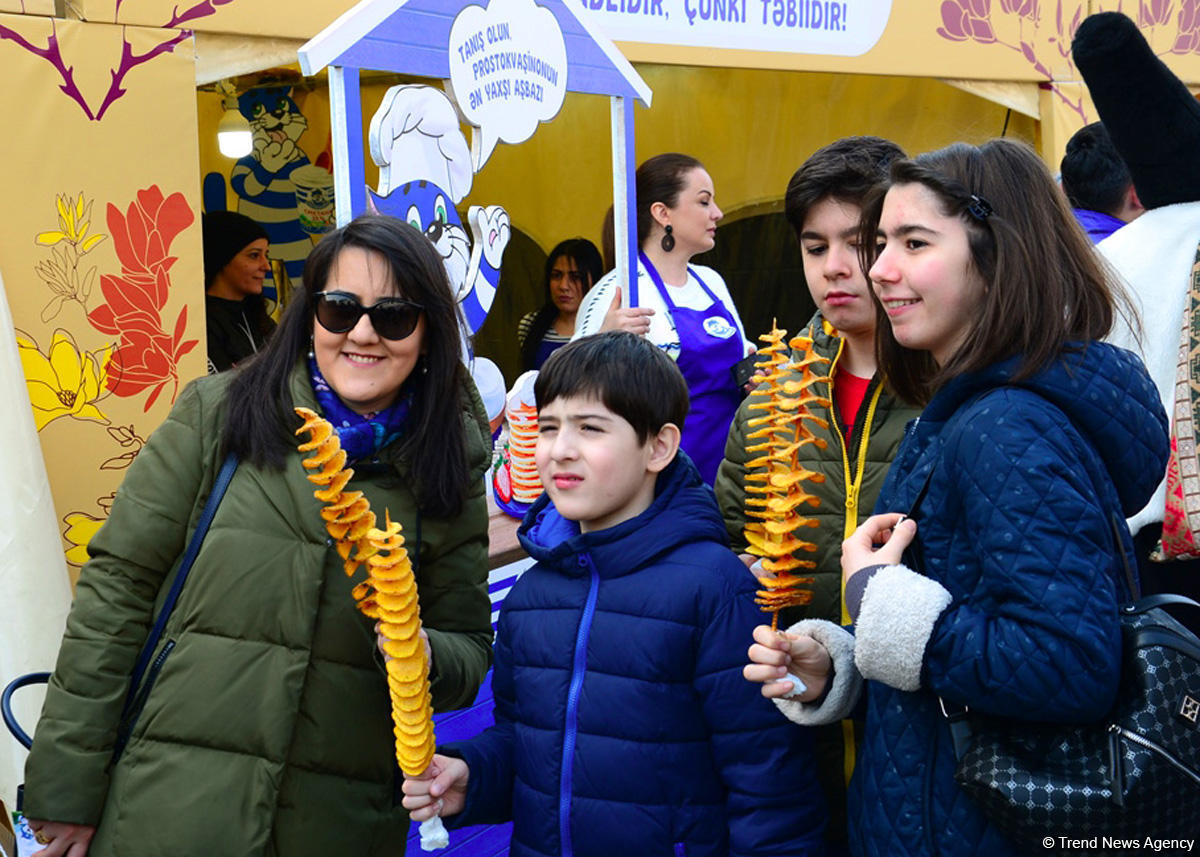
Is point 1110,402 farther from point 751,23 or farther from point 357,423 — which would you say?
point 751,23

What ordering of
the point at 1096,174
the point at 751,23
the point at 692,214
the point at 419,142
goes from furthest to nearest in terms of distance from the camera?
1. the point at 751,23
2. the point at 692,214
3. the point at 1096,174
4. the point at 419,142

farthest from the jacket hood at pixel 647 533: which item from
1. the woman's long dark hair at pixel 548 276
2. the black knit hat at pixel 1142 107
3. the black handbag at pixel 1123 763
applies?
the woman's long dark hair at pixel 548 276

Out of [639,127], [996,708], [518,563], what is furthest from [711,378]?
[639,127]

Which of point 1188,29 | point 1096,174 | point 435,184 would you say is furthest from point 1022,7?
point 435,184

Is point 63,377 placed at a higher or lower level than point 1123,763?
higher

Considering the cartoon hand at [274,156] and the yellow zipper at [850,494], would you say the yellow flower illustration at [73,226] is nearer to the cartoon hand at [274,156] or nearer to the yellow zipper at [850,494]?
the yellow zipper at [850,494]

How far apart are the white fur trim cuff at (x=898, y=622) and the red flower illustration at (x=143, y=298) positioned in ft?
7.17

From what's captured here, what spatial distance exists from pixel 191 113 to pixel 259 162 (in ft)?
9.41

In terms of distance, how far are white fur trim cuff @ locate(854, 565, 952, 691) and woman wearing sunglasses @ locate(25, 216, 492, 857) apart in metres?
0.71

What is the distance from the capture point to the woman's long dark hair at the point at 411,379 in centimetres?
180

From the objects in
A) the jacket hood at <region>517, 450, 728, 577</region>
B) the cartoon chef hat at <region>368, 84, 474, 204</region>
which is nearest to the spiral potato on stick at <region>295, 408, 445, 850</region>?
A: the jacket hood at <region>517, 450, 728, 577</region>

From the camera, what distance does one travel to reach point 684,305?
3.81m

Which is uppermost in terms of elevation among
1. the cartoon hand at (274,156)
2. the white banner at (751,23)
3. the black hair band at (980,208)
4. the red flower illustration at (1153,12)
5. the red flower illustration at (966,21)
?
the red flower illustration at (1153,12)

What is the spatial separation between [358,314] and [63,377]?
4.62 feet
